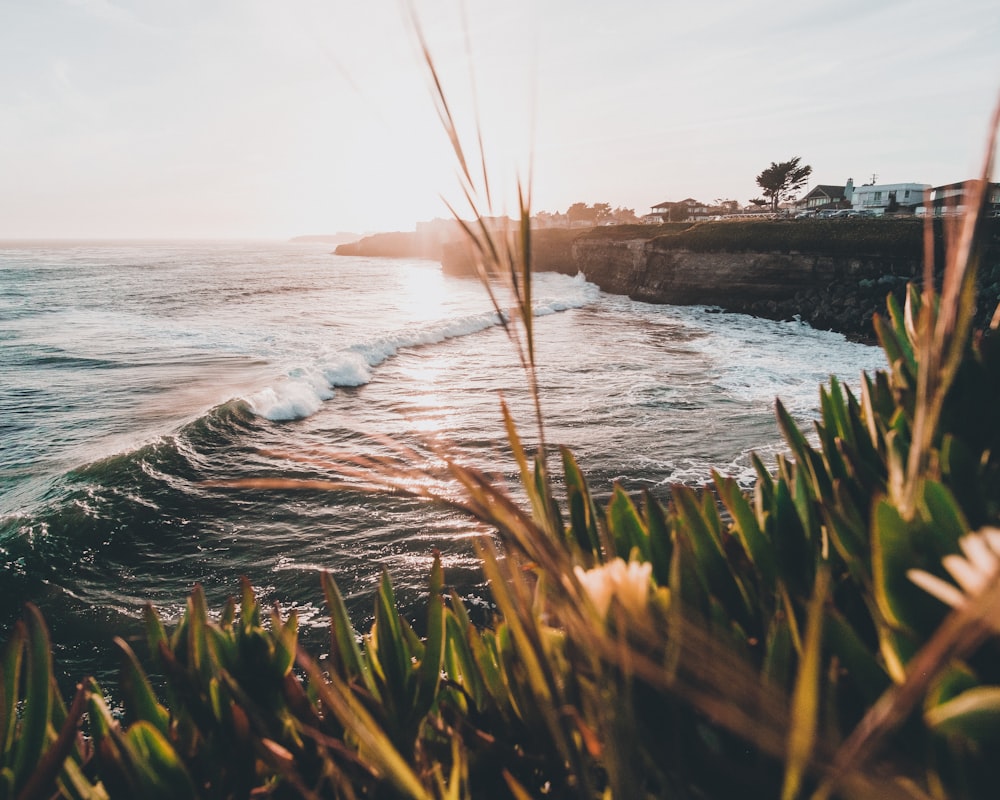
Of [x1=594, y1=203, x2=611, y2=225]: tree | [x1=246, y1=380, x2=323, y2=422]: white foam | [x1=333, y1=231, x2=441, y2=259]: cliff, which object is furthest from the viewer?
[x1=333, y1=231, x2=441, y2=259]: cliff

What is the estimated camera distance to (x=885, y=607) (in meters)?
0.71

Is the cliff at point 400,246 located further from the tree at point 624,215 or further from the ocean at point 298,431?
the ocean at point 298,431

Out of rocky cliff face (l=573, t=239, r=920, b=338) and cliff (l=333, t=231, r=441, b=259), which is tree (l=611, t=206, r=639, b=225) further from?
rocky cliff face (l=573, t=239, r=920, b=338)

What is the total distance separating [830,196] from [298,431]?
72.5 meters

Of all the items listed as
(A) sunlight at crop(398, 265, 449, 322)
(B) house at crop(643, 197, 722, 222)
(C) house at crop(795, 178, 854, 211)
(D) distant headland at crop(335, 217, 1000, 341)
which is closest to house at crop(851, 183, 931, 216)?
(C) house at crop(795, 178, 854, 211)

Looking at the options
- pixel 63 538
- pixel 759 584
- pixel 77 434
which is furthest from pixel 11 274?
pixel 759 584

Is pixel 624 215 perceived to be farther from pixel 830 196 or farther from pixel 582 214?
pixel 830 196

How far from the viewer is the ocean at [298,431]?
609cm

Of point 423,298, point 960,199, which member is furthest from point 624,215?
point 960,199

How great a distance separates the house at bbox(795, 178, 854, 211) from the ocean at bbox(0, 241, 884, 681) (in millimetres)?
48719

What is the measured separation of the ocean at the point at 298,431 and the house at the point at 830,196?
48719mm

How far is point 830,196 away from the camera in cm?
6431

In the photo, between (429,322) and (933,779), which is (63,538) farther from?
(429,322)

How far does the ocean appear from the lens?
20.0ft
